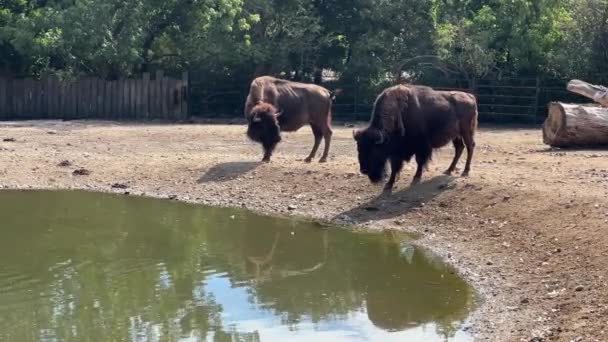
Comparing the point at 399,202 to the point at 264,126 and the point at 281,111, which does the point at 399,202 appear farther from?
the point at 281,111

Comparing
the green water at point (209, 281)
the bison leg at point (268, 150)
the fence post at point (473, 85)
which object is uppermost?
the fence post at point (473, 85)

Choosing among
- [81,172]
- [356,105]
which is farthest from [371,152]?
[356,105]

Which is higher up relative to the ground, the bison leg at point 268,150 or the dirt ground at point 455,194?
the bison leg at point 268,150

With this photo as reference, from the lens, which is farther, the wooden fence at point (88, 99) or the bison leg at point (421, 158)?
the wooden fence at point (88, 99)

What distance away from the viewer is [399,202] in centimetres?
1364

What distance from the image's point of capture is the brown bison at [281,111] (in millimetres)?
16031

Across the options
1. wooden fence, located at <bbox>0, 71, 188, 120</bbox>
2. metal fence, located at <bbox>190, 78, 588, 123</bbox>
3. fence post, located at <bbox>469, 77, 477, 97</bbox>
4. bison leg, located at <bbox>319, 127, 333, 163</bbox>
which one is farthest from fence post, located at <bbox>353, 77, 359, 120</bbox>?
bison leg, located at <bbox>319, 127, 333, 163</bbox>

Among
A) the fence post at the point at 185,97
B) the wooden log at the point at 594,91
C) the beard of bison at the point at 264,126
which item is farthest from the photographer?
the fence post at the point at 185,97

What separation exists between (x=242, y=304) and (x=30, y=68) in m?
21.5

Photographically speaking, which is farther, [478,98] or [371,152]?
[478,98]

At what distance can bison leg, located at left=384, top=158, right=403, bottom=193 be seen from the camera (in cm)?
1379

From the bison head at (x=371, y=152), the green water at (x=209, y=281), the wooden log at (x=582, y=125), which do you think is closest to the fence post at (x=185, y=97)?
the wooden log at (x=582, y=125)

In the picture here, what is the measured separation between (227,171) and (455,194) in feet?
13.9

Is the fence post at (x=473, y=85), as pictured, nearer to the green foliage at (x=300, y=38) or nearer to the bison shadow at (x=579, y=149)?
the green foliage at (x=300, y=38)
